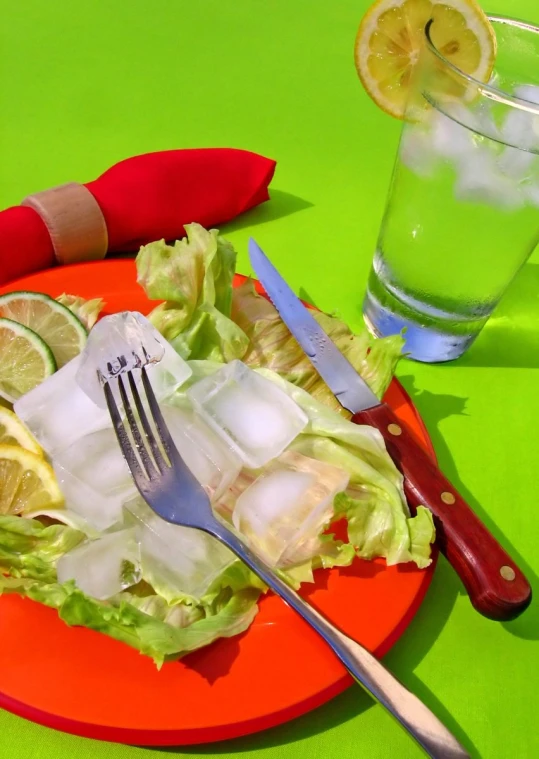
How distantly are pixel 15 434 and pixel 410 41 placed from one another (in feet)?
3.50

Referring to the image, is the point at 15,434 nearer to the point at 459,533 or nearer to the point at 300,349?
the point at 300,349

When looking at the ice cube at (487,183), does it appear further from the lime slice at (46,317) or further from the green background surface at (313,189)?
the lime slice at (46,317)

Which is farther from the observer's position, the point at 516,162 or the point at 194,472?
the point at 516,162

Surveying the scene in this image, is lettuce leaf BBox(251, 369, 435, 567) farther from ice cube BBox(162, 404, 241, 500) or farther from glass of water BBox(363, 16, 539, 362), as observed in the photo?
glass of water BBox(363, 16, 539, 362)

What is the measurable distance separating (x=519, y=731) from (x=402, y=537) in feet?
1.13

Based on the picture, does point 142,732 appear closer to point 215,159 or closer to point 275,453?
point 275,453

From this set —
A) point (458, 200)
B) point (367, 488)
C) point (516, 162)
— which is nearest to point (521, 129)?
point (516, 162)

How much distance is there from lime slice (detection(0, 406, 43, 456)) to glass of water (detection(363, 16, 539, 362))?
2.73 feet

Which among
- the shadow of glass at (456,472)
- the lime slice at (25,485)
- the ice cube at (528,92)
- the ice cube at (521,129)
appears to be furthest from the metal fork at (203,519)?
the ice cube at (528,92)

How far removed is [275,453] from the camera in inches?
45.8

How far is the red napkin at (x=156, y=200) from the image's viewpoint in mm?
1497

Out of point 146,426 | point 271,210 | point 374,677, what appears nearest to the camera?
point 374,677

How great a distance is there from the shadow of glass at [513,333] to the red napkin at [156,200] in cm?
71

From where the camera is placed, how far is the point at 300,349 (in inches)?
55.1
